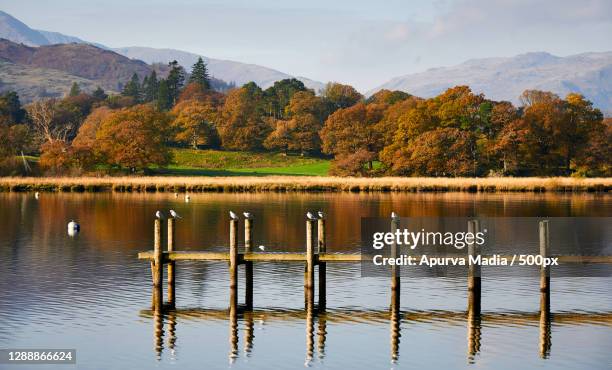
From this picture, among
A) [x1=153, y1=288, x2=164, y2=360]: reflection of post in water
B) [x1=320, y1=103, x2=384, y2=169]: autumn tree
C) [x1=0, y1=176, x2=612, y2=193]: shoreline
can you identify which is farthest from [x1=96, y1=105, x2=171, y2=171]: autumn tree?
[x1=153, y1=288, x2=164, y2=360]: reflection of post in water

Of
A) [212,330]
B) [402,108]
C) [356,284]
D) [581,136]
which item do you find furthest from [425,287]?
[402,108]

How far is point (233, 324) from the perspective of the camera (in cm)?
2550

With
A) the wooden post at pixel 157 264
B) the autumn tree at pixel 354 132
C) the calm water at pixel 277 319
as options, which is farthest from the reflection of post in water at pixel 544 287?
the autumn tree at pixel 354 132

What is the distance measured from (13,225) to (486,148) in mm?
71120

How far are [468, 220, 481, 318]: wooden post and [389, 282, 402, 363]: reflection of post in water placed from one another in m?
2.07

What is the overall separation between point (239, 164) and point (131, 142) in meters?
26.5

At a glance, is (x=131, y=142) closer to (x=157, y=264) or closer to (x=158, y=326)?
(x=157, y=264)

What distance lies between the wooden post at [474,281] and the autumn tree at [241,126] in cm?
12339

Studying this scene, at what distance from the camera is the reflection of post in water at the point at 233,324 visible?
73.9 feet

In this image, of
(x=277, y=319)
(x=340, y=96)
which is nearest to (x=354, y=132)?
(x=340, y=96)

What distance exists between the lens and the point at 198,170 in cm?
13225

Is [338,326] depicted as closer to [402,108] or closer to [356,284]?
[356,284]

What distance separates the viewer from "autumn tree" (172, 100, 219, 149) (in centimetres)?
15212

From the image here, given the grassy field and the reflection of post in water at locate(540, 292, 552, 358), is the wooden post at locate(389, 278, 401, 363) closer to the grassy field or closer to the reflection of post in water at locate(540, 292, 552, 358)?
the reflection of post in water at locate(540, 292, 552, 358)
